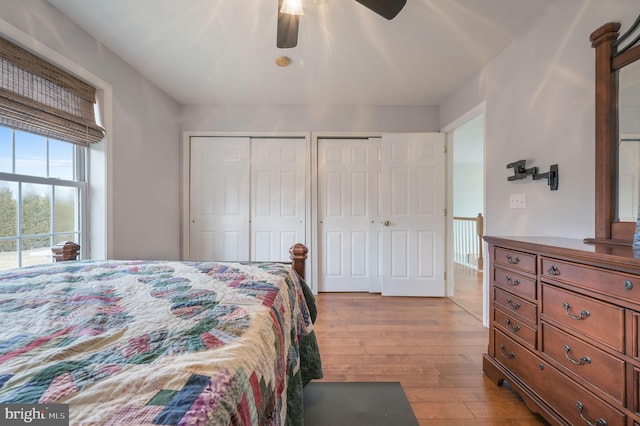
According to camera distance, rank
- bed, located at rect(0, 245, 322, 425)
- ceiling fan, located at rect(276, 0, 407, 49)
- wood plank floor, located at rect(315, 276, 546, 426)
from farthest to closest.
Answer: wood plank floor, located at rect(315, 276, 546, 426) < ceiling fan, located at rect(276, 0, 407, 49) < bed, located at rect(0, 245, 322, 425)

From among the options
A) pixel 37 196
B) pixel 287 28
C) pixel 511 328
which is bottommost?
pixel 511 328

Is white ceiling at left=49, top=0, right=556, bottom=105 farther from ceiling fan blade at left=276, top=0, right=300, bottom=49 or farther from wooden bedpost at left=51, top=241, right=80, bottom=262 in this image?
wooden bedpost at left=51, top=241, right=80, bottom=262

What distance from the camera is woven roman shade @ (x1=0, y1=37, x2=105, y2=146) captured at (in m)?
1.50

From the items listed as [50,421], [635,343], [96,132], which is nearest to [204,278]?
[50,421]

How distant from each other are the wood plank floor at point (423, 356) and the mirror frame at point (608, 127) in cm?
107

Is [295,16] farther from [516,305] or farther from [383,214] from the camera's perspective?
[383,214]

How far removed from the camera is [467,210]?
22.8 feet

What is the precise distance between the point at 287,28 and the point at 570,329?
2142mm

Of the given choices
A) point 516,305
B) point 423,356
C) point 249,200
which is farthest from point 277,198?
point 516,305

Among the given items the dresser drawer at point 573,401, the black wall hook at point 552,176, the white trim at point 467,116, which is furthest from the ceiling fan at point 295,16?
the dresser drawer at point 573,401

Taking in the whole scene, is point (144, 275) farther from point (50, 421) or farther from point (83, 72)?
point (83, 72)

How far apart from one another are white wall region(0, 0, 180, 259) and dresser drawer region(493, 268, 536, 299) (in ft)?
9.77

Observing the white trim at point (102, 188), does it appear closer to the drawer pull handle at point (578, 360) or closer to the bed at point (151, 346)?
the bed at point (151, 346)

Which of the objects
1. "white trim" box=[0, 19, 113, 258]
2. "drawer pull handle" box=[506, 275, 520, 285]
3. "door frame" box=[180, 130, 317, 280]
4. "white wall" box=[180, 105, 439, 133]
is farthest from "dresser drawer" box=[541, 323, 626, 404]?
"white trim" box=[0, 19, 113, 258]
